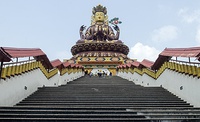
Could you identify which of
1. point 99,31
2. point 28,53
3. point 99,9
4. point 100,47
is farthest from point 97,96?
point 99,9

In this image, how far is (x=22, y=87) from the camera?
7.66m

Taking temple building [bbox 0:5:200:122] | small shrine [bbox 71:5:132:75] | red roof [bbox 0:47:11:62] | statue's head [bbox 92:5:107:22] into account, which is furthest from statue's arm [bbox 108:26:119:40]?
red roof [bbox 0:47:11:62]

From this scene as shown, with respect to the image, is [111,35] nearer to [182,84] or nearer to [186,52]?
[182,84]

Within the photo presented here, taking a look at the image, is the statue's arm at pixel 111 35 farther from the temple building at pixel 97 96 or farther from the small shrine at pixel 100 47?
the temple building at pixel 97 96

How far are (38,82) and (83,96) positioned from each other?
2.90 meters

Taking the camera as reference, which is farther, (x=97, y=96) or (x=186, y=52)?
(x=97, y=96)

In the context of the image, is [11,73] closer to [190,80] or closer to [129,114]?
[129,114]

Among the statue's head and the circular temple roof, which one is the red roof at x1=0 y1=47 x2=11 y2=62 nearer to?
the circular temple roof

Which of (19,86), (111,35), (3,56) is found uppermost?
(111,35)

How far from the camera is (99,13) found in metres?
43.1

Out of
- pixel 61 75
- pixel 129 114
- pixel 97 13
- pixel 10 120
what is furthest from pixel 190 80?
pixel 97 13

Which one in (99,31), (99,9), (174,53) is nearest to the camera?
(174,53)

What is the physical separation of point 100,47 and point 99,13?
27.5ft

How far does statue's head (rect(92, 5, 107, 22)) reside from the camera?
4266 cm
